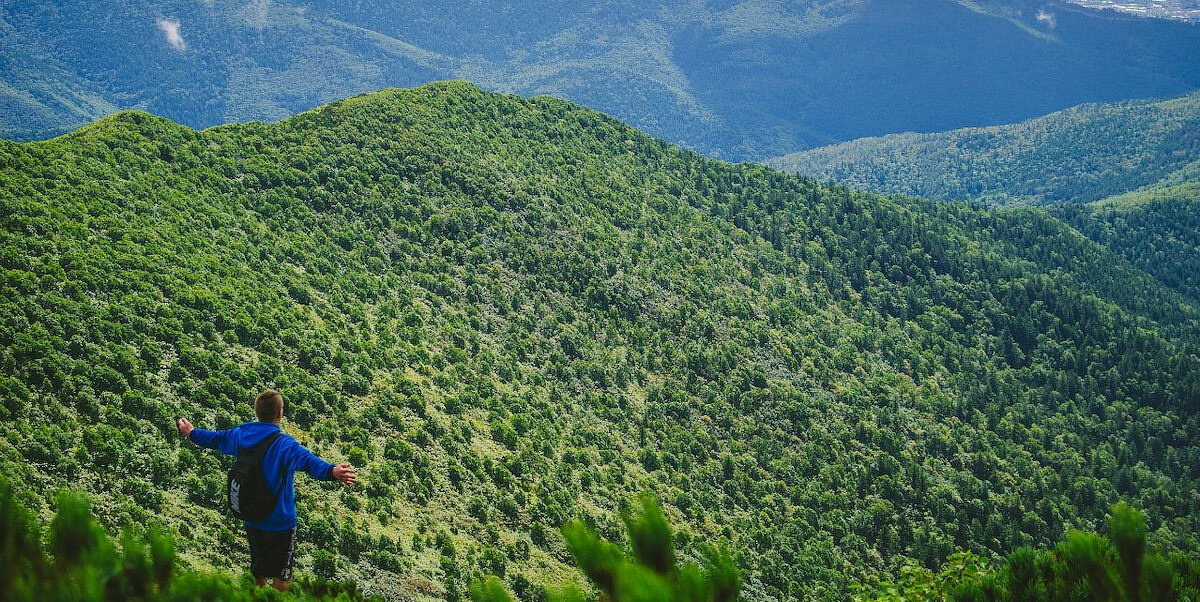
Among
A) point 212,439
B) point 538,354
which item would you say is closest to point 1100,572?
point 212,439

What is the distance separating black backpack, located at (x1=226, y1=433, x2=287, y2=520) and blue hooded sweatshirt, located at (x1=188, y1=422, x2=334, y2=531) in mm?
54

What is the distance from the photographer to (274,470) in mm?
10578

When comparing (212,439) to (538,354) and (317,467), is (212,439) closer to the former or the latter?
(317,467)

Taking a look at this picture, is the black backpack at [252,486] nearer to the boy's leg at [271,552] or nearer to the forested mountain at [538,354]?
the boy's leg at [271,552]

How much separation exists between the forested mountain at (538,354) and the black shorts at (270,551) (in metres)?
9.14

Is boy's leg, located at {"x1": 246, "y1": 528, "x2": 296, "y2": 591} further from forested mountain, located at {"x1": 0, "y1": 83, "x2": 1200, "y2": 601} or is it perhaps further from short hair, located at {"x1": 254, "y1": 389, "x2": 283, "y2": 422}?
forested mountain, located at {"x1": 0, "y1": 83, "x2": 1200, "y2": 601}

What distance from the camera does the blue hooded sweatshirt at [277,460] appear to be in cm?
1045

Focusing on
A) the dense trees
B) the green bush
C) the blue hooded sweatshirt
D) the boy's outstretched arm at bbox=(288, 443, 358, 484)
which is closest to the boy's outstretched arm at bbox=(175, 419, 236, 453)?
the blue hooded sweatshirt

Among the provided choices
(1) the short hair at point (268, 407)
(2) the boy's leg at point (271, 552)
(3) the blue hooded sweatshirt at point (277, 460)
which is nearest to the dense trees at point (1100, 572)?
(3) the blue hooded sweatshirt at point (277, 460)

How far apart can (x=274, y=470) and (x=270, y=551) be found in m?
1.23

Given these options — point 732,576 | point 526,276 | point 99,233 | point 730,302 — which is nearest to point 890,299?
point 730,302

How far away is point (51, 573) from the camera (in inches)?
223

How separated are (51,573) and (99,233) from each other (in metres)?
34.7

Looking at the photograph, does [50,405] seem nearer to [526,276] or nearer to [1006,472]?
[526,276]
